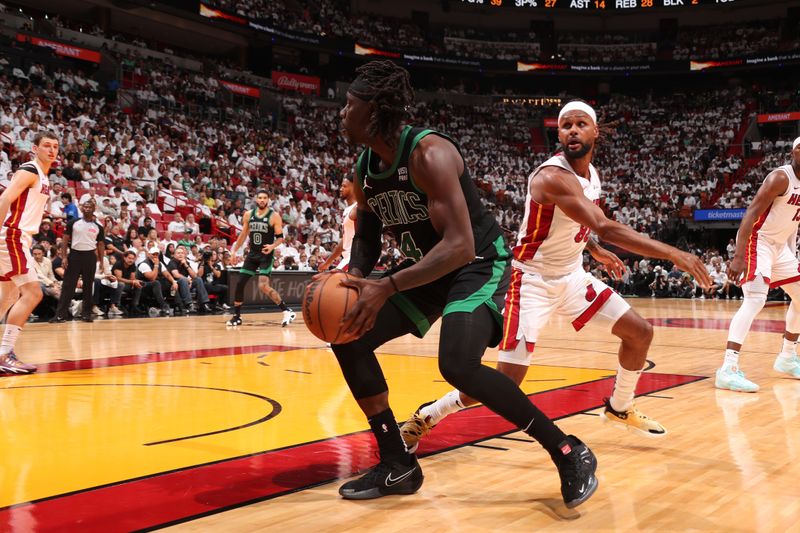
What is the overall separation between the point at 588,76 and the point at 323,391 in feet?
112

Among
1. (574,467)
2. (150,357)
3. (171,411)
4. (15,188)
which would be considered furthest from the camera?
(150,357)

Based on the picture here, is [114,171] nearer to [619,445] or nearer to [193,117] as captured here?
[193,117]

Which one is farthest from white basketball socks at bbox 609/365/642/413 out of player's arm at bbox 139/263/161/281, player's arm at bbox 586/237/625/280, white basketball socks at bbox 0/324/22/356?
player's arm at bbox 139/263/161/281

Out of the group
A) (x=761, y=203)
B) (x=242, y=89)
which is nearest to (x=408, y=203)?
(x=761, y=203)

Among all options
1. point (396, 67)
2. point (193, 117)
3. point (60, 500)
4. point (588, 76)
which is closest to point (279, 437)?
point (60, 500)

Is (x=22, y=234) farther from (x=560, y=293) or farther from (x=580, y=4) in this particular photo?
(x=580, y=4)

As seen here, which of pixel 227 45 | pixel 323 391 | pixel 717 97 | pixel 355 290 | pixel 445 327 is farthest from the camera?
pixel 717 97

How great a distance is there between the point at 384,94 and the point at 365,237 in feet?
2.32

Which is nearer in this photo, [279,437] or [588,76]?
[279,437]

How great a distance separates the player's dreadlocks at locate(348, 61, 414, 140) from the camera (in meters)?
2.99

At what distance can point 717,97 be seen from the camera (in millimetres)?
35344

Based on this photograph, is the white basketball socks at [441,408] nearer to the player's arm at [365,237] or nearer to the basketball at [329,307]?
the player's arm at [365,237]

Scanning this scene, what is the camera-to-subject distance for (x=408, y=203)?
3.11 m

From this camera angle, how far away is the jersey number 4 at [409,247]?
129 inches
